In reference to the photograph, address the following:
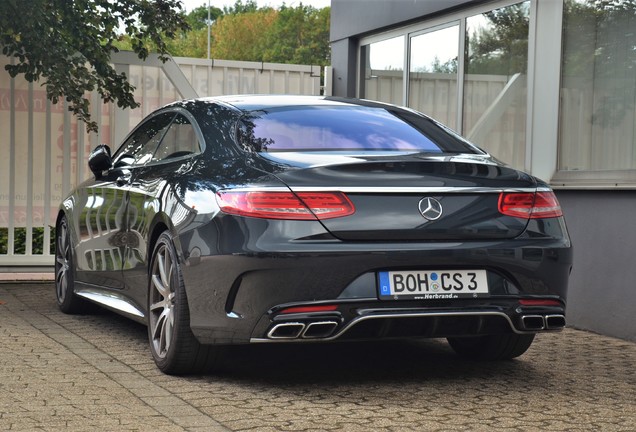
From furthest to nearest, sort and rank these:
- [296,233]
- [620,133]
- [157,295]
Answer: [620,133]
[157,295]
[296,233]

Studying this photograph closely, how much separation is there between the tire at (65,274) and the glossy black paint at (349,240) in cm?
267

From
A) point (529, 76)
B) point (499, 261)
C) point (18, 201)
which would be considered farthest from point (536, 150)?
point (18, 201)

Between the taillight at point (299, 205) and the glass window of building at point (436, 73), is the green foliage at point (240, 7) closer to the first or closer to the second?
the glass window of building at point (436, 73)

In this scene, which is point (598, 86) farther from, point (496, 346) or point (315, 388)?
point (315, 388)

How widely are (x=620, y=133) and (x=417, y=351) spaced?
2546mm

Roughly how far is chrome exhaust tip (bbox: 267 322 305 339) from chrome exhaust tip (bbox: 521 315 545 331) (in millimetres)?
1110

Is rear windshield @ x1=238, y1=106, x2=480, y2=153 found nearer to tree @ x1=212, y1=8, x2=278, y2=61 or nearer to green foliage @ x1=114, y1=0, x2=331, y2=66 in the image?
green foliage @ x1=114, y1=0, x2=331, y2=66

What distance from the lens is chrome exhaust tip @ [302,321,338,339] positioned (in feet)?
17.3

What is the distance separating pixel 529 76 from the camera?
370 inches

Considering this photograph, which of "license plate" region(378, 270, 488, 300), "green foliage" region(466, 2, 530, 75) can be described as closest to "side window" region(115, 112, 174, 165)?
"license plate" region(378, 270, 488, 300)

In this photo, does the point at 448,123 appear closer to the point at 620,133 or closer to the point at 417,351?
the point at 620,133

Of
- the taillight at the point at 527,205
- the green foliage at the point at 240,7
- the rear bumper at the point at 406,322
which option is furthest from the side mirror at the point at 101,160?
the green foliage at the point at 240,7

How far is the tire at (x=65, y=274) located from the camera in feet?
27.9

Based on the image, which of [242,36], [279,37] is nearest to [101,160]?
[279,37]
